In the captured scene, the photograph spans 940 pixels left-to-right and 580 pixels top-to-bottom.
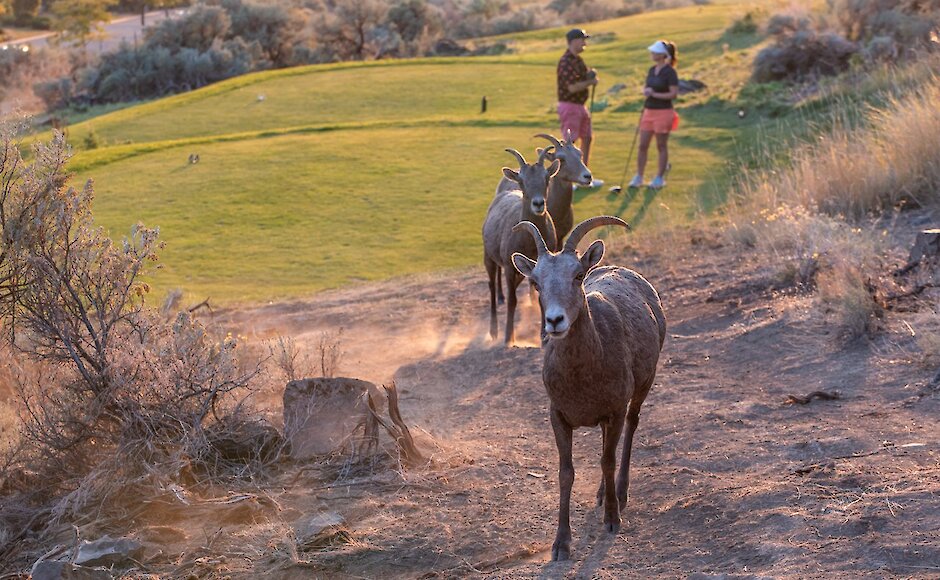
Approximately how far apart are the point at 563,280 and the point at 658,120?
10.6 meters

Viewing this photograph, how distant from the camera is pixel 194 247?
50.3ft

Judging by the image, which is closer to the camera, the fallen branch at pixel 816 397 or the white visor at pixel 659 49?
the fallen branch at pixel 816 397

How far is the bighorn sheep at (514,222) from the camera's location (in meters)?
10.3

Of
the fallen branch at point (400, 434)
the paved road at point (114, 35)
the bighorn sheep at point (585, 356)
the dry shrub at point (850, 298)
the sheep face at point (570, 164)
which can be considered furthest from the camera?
the paved road at point (114, 35)

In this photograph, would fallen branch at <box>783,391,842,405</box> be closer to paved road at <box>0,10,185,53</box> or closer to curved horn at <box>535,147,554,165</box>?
curved horn at <box>535,147,554,165</box>

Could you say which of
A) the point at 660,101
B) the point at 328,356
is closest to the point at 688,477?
the point at 328,356

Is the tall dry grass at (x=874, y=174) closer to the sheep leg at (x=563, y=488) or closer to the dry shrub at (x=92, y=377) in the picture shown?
the sheep leg at (x=563, y=488)

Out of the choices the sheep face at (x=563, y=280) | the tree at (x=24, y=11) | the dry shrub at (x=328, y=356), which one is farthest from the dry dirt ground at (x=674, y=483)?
the tree at (x=24, y=11)

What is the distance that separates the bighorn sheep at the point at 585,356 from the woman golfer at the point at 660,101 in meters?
9.57

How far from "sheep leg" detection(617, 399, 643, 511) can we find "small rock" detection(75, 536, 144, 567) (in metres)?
2.99

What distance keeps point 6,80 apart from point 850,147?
33.8 m

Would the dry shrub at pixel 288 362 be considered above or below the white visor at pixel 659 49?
below

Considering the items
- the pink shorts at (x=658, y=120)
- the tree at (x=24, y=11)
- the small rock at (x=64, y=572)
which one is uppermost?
the tree at (x=24, y=11)

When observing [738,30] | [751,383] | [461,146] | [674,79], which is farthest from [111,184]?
[738,30]
